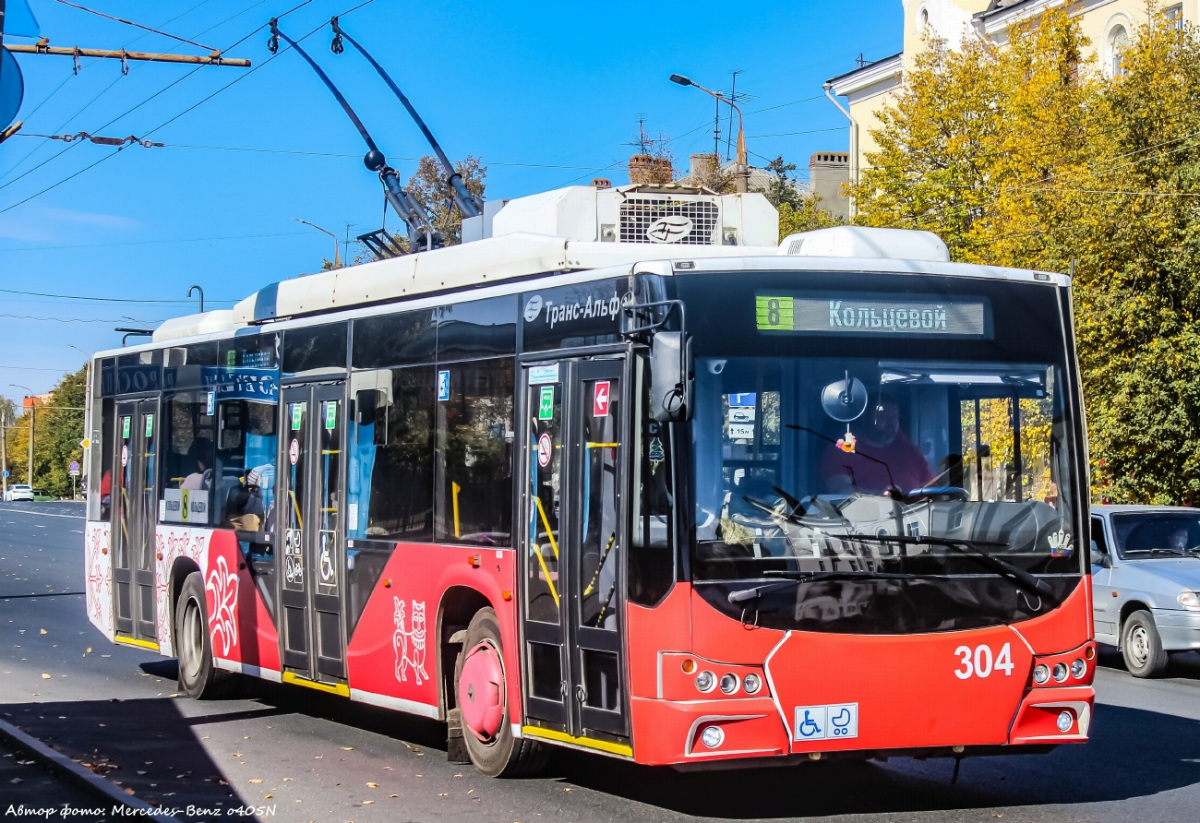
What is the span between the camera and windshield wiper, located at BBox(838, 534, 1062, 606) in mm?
7484

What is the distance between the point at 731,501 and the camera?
7.36m

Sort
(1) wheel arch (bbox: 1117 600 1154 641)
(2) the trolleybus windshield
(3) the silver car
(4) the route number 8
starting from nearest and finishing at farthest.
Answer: (2) the trolleybus windshield
(4) the route number 8
(3) the silver car
(1) wheel arch (bbox: 1117 600 1154 641)

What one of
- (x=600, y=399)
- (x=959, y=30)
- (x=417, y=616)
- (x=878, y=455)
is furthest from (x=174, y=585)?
(x=959, y=30)

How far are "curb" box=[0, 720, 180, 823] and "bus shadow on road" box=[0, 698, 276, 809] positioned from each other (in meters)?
0.18

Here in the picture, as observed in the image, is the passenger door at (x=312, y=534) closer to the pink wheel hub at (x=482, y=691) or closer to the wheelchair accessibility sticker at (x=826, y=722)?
the pink wheel hub at (x=482, y=691)

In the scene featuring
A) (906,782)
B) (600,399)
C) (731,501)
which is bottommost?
(906,782)

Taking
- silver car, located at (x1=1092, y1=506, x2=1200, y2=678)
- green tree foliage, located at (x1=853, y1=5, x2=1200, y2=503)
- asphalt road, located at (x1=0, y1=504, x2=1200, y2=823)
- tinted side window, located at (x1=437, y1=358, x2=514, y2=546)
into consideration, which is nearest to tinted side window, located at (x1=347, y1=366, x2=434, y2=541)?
tinted side window, located at (x1=437, y1=358, x2=514, y2=546)

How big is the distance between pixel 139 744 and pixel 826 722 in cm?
532

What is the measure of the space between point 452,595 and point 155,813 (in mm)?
2398

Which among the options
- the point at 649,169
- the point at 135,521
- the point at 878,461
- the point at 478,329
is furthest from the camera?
the point at 649,169

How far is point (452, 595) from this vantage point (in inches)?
373

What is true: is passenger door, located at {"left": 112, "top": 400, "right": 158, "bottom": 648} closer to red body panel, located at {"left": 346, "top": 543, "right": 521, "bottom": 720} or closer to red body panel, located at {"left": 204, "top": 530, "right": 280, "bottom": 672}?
red body panel, located at {"left": 204, "top": 530, "right": 280, "bottom": 672}

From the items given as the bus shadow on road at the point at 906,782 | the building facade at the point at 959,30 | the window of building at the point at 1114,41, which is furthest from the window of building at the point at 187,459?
the window of building at the point at 1114,41

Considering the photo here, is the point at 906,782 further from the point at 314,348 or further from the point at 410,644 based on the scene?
the point at 314,348
